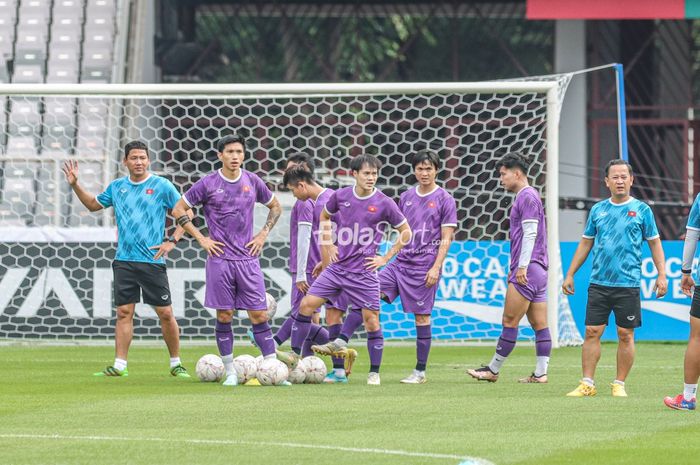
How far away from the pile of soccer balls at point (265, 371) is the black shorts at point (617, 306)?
242 centimetres

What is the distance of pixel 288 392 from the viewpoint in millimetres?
10117

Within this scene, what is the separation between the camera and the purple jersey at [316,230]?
11664 mm

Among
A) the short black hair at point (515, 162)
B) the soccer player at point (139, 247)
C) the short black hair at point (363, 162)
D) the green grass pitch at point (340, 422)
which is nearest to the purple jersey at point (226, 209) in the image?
the soccer player at point (139, 247)

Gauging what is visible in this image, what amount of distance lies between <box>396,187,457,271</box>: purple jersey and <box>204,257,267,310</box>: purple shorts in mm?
1396

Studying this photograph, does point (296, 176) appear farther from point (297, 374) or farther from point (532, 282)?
point (532, 282)

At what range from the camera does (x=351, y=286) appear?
10.9 metres

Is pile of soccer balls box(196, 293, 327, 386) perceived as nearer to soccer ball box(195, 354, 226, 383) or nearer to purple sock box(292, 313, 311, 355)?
soccer ball box(195, 354, 226, 383)

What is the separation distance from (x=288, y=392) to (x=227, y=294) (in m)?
1.11

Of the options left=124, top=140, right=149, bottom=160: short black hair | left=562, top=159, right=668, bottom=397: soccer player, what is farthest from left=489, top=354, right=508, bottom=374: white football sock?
left=124, top=140, right=149, bottom=160: short black hair

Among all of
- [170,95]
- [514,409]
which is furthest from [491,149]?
[514,409]

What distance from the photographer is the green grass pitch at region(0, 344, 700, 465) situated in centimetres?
681

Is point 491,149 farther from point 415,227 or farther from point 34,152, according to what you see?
point 34,152

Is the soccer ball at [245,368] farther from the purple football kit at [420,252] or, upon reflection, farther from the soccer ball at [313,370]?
the purple football kit at [420,252]

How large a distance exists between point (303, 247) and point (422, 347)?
5.06 ft
